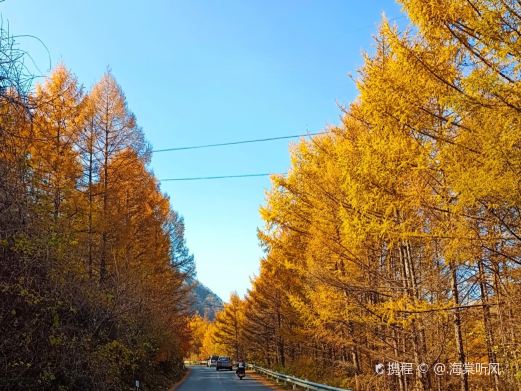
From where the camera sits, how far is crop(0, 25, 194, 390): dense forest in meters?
5.96

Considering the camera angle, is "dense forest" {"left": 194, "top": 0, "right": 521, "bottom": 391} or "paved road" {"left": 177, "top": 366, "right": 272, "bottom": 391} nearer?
"dense forest" {"left": 194, "top": 0, "right": 521, "bottom": 391}

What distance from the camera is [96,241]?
52.9 ft

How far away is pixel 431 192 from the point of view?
855cm

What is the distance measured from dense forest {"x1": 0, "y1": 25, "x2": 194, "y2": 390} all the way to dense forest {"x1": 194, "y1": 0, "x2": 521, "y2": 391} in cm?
492

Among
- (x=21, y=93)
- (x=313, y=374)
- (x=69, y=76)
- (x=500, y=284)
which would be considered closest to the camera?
(x=21, y=93)

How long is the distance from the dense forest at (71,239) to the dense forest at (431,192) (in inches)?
194

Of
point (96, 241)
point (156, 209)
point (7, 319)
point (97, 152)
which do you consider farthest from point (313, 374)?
point (7, 319)

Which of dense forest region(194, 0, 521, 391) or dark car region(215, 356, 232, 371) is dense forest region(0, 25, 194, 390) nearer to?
dense forest region(194, 0, 521, 391)

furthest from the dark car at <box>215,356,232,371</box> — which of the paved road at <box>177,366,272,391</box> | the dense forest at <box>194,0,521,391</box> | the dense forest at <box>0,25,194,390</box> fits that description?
the dense forest at <box>194,0,521,391</box>

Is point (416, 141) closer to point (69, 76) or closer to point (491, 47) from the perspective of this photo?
point (491, 47)

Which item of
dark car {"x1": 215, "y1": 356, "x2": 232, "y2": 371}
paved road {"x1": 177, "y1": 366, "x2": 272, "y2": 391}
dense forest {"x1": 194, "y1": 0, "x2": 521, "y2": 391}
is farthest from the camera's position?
dark car {"x1": 215, "y1": 356, "x2": 232, "y2": 371}

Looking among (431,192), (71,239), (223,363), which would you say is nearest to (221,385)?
(71,239)

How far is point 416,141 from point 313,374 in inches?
736

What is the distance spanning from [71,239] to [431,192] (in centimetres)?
689
